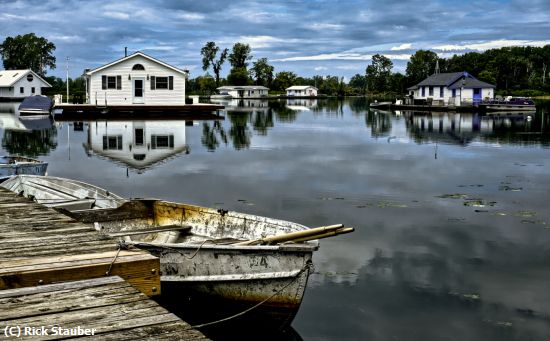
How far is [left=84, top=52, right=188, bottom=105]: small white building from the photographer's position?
51.3 m

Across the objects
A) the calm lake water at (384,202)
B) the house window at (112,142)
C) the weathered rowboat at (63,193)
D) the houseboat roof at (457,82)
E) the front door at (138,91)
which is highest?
the houseboat roof at (457,82)

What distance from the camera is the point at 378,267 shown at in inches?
417

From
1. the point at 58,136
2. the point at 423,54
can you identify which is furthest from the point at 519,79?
the point at 58,136

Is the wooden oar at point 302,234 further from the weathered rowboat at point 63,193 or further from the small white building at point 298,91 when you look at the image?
the small white building at point 298,91

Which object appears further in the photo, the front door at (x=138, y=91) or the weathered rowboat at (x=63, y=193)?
the front door at (x=138, y=91)

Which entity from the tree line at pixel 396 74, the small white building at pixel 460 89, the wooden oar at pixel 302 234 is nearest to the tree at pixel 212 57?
the tree line at pixel 396 74

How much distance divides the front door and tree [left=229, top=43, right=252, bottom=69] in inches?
3748

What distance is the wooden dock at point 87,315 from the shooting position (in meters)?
4.29

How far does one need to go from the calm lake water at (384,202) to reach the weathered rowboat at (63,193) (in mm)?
3963

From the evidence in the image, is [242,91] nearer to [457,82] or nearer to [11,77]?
[11,77]

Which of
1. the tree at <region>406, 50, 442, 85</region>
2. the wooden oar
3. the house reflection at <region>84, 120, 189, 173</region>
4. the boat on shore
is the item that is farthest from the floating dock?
the tree at <region>406, 50, 442, 85</region>

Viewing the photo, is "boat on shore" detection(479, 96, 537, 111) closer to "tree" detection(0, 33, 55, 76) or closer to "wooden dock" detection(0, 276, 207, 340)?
"wooden dock" detection(0, 276, 207, 340)

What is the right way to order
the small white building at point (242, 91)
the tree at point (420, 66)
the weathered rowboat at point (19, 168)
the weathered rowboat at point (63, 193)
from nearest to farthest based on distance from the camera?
the weathered rowboat at point (63, 193), the weathered rowboat at point (19, 168), the tree at point (420, 66), the small white building at point (242, 91)

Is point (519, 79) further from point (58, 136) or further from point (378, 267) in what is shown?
point (378, 267)
